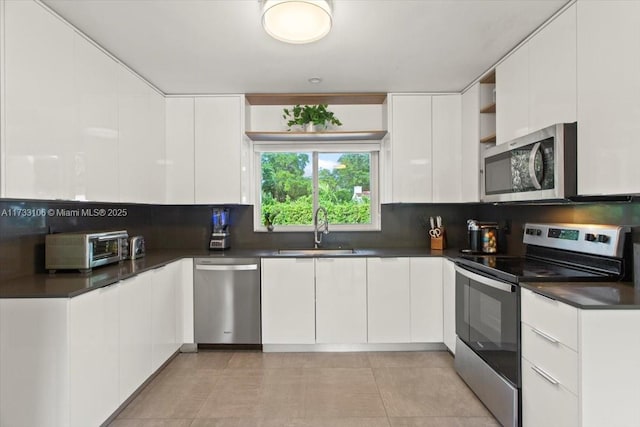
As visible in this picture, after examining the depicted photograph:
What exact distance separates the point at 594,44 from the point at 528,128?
632 mm

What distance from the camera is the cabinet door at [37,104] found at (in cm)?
173

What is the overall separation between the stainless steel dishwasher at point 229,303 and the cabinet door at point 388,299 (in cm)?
99

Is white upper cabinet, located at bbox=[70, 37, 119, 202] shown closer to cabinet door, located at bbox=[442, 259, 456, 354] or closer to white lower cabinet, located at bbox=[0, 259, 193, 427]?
white lower cabinet, located at bbox=[0, 259, 193, 427]

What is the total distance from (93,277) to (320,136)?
2.21 meters

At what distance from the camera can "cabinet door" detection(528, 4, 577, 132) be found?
1.97 m

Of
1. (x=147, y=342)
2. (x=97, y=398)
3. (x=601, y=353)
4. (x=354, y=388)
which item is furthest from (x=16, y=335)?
(x=601, y=353)

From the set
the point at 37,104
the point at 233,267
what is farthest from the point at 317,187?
the point at 37,104

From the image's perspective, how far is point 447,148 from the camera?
3.46 metres

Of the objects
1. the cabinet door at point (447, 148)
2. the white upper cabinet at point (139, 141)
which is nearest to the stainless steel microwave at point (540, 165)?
the cabinet door at point (447, 148)

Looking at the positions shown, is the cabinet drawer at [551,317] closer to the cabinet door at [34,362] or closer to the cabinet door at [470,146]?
the cabinet door at [470,146]

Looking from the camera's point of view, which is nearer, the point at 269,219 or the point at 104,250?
the point at 104,250

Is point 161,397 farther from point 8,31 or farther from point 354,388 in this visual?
point 8,31

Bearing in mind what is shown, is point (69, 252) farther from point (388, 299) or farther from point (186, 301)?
point (388, 299)

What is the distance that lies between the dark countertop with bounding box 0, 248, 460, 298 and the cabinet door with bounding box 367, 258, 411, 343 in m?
0.11
